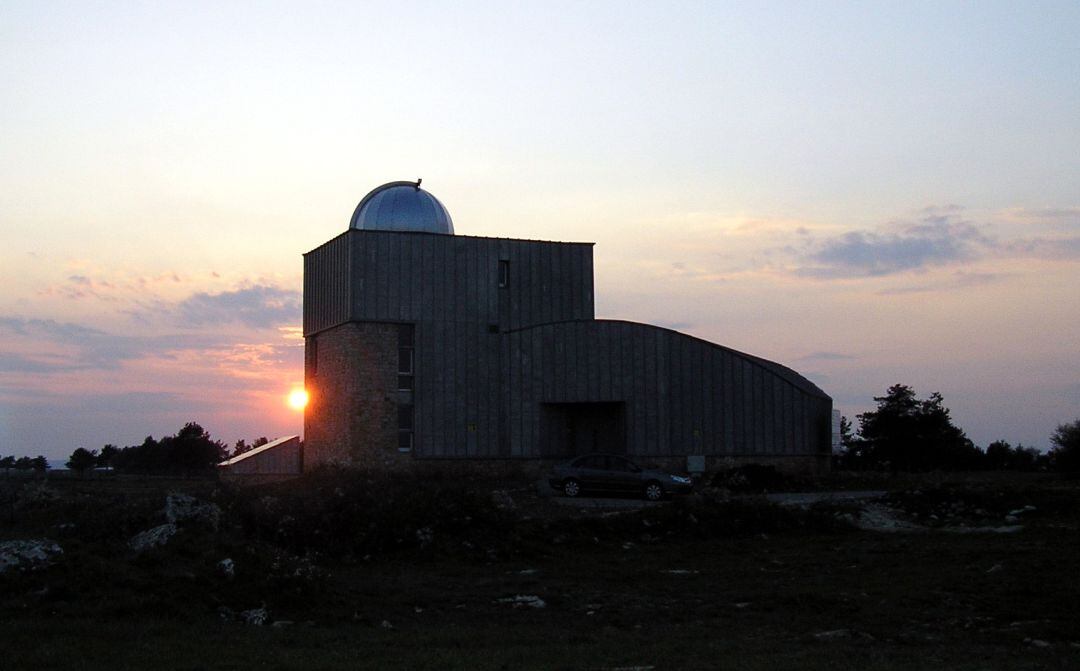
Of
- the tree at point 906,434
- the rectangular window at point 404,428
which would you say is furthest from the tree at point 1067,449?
the rectangular window at point 404,428

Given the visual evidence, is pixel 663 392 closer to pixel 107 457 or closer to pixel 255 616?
pixel 255 616

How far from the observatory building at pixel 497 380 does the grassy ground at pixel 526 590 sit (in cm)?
1304

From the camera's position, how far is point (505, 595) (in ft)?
56.6

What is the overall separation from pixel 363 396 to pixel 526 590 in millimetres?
21830

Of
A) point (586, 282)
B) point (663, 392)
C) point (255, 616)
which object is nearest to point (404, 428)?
point (663, 392)

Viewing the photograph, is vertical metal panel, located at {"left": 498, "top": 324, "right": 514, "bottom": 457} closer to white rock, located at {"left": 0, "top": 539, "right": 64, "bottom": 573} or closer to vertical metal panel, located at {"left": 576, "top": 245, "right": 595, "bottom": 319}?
vertical metal panel, located at {"left": 576, "top": 245, "right": 595, "bottom": 319}

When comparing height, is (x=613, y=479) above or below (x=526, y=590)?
above

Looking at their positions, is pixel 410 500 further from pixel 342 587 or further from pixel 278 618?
pixel 278 618

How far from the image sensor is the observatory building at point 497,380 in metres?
38.8

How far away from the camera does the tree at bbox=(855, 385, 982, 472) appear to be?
48500 mm

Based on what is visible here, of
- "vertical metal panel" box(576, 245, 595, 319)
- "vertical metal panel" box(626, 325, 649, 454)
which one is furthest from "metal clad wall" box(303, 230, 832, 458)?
"vertical metal panel" box(576, 245, 595, 319)

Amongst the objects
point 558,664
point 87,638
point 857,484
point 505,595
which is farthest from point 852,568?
point 857,484

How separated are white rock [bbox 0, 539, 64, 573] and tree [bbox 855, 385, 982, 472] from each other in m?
38.9

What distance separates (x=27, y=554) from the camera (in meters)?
15.3
